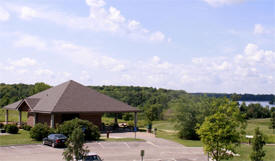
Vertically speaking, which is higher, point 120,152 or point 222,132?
point 222,132

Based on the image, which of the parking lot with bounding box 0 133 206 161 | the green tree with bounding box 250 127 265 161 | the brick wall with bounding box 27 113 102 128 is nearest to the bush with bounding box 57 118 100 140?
the parking lot with bounding box 0 133 206 161

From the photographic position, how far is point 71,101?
153 ft

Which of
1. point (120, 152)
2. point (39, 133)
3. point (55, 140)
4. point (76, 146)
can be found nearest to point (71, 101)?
point (39, 133)

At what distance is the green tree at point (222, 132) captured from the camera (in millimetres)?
22344

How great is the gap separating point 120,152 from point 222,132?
11166 mm

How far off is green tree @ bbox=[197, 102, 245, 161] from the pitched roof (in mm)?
24696

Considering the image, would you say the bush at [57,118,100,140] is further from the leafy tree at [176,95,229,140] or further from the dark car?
the leafy tree at [176,95,229,140]

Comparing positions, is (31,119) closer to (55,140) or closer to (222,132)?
(55,140)

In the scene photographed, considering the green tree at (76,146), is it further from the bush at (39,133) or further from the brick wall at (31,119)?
the brick wall at (31,119)

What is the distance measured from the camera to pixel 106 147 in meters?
Result: 32.6

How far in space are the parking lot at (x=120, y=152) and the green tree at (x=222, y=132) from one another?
548 centimetres

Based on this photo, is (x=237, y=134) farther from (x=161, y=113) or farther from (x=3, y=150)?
(x=161, y=113)

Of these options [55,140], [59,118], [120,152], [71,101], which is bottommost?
[120,152]

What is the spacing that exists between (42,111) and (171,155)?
70.1 feet
